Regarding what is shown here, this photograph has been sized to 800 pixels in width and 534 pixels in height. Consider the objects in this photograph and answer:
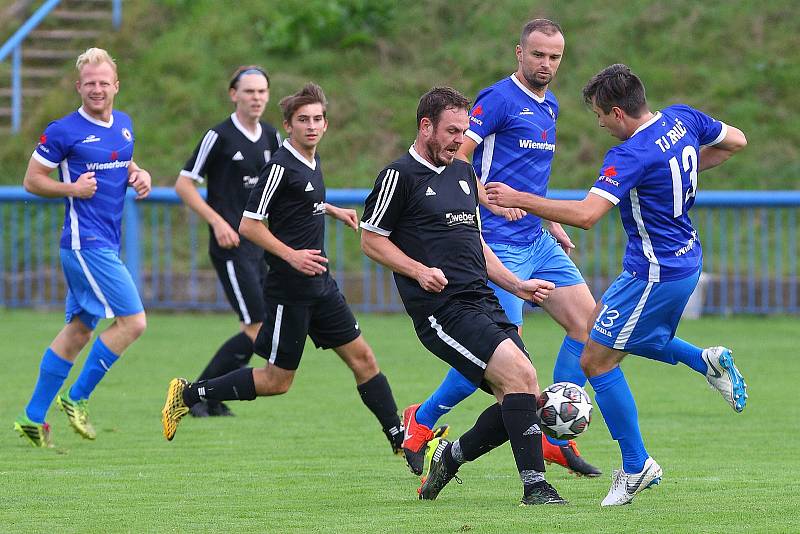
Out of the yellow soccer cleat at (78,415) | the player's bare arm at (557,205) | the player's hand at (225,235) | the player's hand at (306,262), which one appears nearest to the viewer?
the player's bare arm at (557,205)

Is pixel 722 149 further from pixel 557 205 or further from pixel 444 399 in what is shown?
pixel 444 399

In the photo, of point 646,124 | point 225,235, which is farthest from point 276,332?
point 646,124

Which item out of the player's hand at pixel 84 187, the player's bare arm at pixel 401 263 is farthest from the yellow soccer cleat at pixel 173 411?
the player's bare arm at pixel 401 263

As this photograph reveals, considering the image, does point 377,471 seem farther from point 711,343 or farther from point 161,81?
point 161,81

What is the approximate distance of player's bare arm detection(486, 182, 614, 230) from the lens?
6191 millimetres

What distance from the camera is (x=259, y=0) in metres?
21.2

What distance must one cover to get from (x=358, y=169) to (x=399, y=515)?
12765 mm

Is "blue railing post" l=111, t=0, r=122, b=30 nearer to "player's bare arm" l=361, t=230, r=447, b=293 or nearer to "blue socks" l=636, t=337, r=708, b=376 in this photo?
"player's bare arm" l=361, t=230, r=447, b=293

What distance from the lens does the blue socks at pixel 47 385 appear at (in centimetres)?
836

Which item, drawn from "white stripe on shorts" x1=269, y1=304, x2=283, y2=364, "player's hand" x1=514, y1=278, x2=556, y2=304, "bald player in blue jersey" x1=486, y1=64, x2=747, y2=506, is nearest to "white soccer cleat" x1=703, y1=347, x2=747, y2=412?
"bald player in blue jersey" x1=486, y1=64, x2=747, y2=506

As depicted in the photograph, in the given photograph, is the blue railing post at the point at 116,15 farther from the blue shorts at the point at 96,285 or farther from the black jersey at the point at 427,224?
the black jersey at the point at 427,224

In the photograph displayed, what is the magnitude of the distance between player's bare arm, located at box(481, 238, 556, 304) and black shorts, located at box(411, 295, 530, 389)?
13cm

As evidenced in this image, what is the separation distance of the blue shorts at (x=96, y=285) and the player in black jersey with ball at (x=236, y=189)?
109 cm

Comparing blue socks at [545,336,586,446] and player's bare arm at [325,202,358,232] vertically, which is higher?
player's bare arm at [325,202,358,232]
